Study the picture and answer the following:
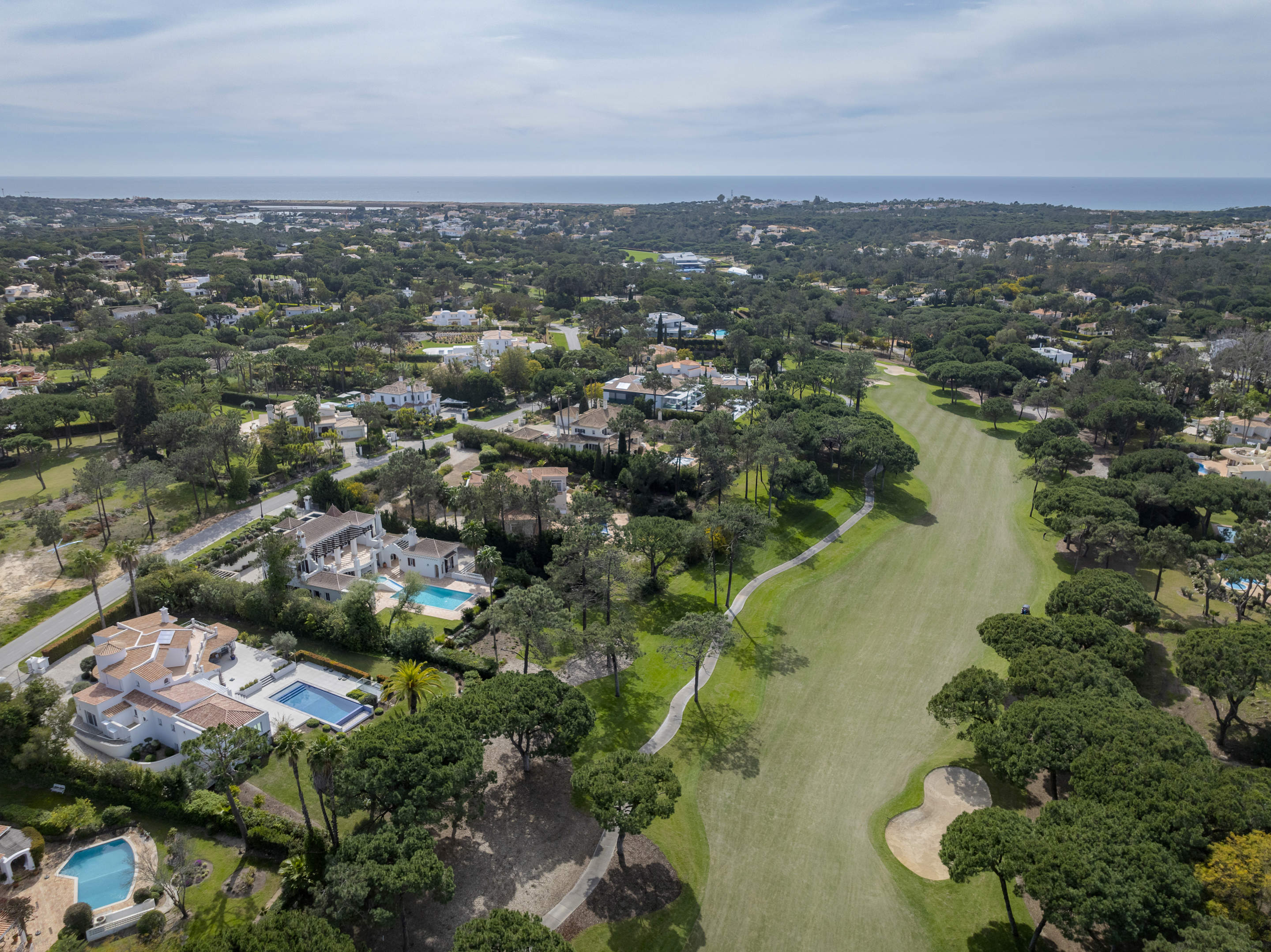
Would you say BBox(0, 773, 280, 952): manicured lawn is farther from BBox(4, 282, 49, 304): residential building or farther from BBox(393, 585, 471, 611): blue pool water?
BBox(4, 282, 49, 304): residential building

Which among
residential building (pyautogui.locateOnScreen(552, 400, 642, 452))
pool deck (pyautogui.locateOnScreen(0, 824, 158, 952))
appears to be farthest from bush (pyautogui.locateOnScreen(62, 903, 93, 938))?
residential building (pyautogui.locateOnScreen(552, 400, 642, 452))

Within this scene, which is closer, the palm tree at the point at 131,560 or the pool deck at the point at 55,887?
the pool deck at the point at 55,887

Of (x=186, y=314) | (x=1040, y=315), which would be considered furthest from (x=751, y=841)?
(x=1040, y=315)

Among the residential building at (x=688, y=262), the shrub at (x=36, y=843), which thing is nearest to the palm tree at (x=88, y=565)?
the shrub at (x=36, y=843)

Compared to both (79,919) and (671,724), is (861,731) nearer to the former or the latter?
(671,724)

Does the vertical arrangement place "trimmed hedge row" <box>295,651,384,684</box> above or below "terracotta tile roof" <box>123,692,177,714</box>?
below

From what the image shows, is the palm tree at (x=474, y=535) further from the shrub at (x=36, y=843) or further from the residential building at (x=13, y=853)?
the residential building at (x=13, y=853)

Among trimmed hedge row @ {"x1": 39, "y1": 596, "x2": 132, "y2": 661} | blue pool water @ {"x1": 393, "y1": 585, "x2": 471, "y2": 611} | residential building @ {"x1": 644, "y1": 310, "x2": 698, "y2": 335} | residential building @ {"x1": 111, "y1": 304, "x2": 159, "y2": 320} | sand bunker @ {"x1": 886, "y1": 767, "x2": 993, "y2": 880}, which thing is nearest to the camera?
sand bunker @ {"x1": 886, "y1": 767, "x2": 993, "y2": 880}
